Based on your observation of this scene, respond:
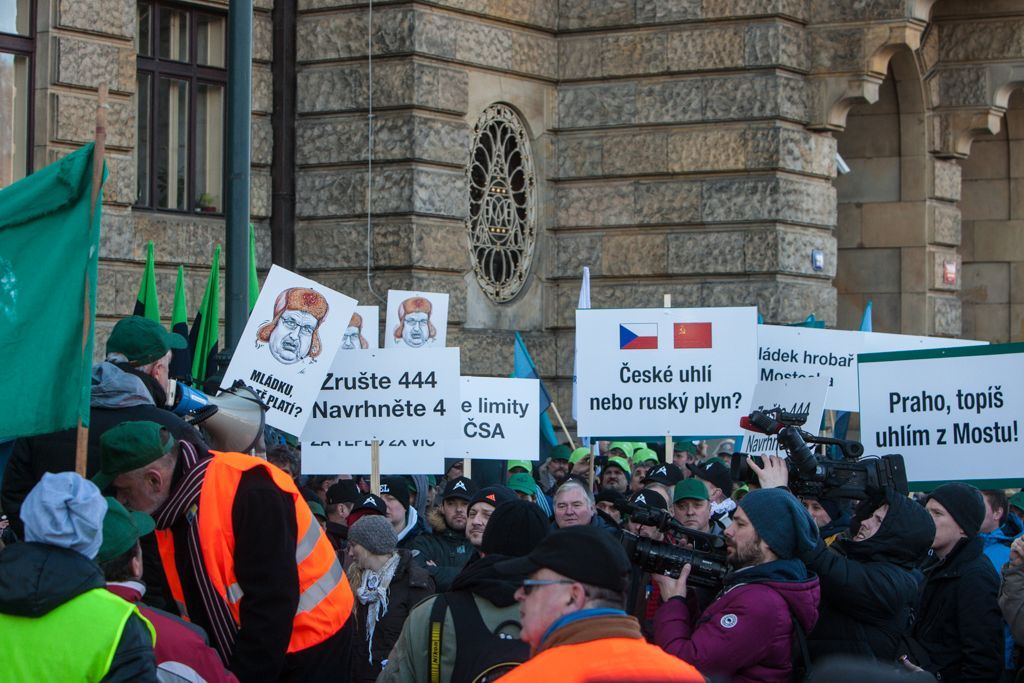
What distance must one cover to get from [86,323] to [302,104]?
1051 centimetres

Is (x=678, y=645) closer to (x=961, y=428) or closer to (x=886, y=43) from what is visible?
(x=961, y=428)

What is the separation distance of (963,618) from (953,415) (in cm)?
190

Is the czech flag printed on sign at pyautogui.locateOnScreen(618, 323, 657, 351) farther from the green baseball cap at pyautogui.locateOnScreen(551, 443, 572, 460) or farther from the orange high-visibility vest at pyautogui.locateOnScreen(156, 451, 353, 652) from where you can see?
the orange high-visibility vest at pyautogui.locateOnScreen(156, 451, 353, 652)

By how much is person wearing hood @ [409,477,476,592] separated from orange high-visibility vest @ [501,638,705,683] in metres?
4.89

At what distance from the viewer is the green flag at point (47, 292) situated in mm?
5543

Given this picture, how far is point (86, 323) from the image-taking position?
5484 millimetres

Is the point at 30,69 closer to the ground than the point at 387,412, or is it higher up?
higher up

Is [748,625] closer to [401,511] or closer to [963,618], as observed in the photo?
[963,618]

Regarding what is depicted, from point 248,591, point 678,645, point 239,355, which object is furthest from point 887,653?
point 239,355

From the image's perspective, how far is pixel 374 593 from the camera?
7184 mm

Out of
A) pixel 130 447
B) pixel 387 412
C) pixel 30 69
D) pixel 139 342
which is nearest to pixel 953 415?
pixel 387 412

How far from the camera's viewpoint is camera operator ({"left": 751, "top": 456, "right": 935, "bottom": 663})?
5.85m

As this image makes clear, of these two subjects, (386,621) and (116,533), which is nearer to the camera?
(116,533)

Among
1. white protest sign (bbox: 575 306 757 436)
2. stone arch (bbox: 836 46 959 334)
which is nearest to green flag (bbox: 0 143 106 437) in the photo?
white protest sign (bbox: 575 306 757 436)
